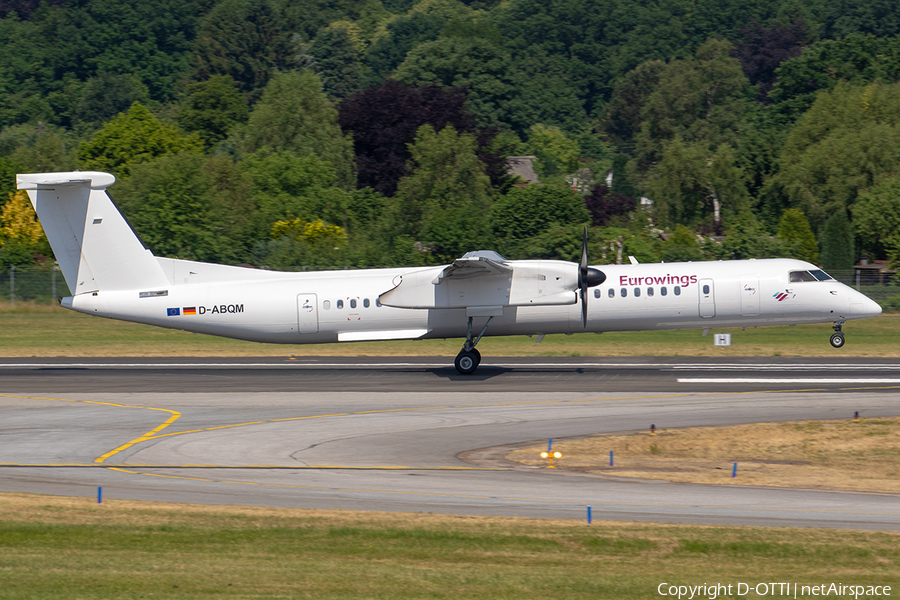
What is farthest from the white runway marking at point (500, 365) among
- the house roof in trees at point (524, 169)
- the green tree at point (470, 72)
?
the green tree at point (470, 72)

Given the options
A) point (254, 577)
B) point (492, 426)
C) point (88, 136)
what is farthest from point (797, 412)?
point (88, 136)

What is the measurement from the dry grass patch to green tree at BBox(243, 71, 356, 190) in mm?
56137

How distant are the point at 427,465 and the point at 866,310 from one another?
1723 centimetres

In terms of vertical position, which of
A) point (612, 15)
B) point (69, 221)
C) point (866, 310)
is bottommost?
point (866, 310)

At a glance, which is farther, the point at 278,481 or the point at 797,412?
the point at 797,412

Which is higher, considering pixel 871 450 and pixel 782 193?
pixel 782 193

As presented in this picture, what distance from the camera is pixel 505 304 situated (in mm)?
27609

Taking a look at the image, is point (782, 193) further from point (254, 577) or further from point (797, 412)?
point (254, 577)

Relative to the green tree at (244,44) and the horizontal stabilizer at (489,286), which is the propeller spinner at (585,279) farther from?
the green tree at (244,44)

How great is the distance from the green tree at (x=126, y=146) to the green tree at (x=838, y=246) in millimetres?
46272

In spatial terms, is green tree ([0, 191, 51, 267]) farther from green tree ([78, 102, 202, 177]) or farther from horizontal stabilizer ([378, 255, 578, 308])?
horizontal stabilizer ([378, 255, 578, 308])

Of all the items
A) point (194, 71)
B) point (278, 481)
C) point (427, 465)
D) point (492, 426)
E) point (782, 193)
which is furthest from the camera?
point (194, 71)

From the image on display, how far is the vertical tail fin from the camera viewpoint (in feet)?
90.6

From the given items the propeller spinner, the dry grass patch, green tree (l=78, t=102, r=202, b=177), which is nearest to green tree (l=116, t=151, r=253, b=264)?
green tree (l=78, t=102, r=202, b=177)
